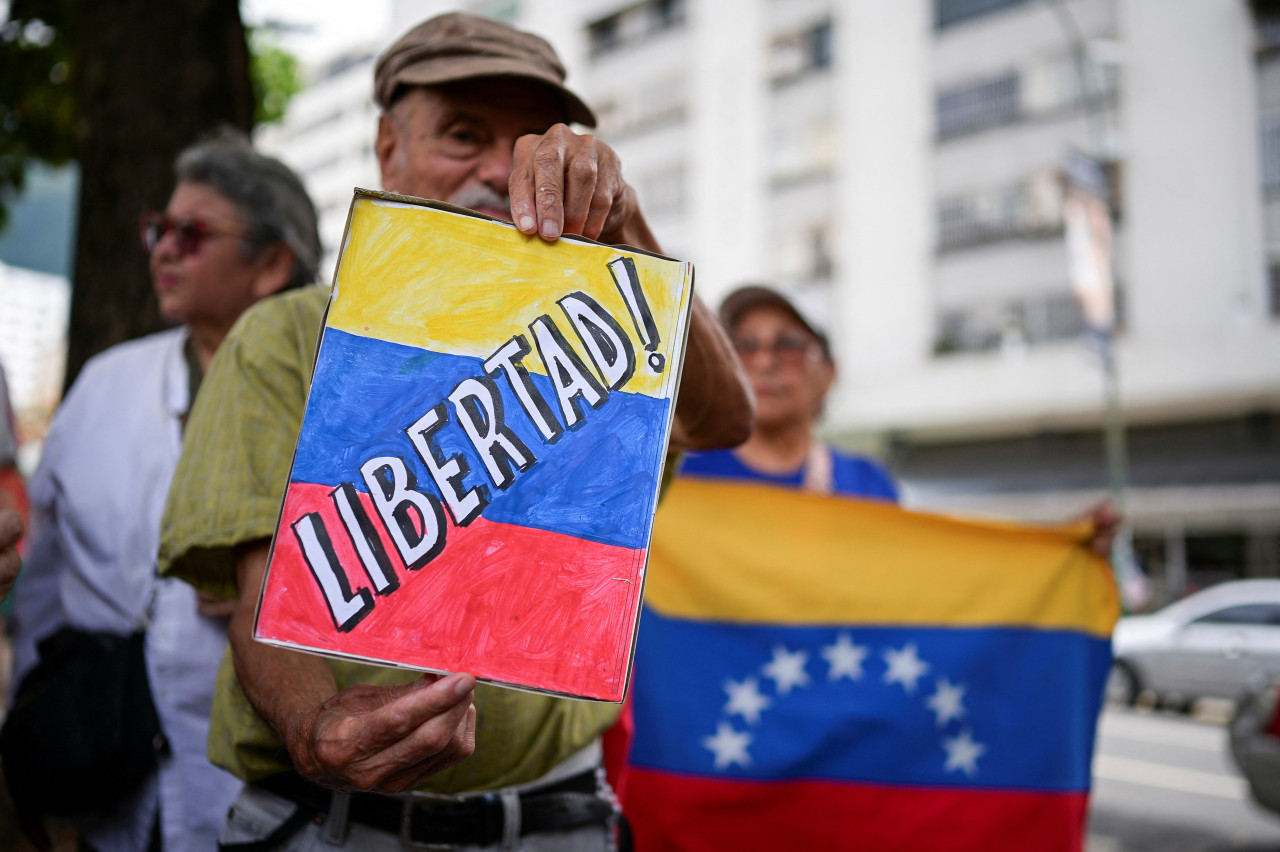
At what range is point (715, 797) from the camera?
2.91 meters

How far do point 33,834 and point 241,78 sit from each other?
2.68 meters

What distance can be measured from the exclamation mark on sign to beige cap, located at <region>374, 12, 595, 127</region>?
493 millimetres

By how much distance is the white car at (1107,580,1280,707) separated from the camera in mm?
11922

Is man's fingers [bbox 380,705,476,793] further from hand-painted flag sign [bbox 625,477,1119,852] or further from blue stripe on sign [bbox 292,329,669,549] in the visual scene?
hand-painted flag sign [bbox 625,477,1119,852]

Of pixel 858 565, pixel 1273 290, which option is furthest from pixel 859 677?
pixel 1273 290

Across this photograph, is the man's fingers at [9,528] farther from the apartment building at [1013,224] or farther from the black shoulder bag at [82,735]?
the apartment building at [1013,224]

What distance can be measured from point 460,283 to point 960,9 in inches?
924

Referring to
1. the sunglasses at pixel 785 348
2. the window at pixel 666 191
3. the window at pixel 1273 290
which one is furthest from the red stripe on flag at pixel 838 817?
the window at pixel 666 191

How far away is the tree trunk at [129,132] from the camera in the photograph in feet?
11.6

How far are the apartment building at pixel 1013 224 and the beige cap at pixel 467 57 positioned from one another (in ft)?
56.1

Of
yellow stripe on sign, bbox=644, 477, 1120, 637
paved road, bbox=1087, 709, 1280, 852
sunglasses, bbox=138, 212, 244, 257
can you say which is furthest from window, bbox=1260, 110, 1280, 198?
sunglasses, bbox=138, 212, 244, 257

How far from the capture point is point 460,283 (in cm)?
116

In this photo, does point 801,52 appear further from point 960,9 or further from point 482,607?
point 482,607

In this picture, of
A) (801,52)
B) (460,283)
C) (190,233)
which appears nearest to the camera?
(460,283)
